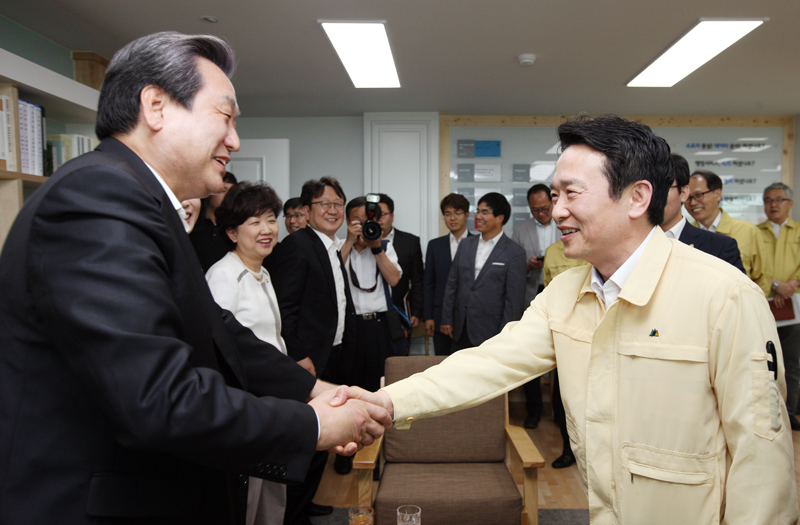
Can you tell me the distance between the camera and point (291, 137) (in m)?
5.74

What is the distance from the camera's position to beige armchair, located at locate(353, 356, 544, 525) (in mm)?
1969

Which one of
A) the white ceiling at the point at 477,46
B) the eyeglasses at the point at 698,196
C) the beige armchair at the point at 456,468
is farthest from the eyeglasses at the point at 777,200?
the beige armchair at the point at 456,468

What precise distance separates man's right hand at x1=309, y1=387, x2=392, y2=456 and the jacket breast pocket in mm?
620

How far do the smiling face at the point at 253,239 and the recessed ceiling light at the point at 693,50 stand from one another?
110 inches

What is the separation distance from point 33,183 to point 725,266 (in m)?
2.90

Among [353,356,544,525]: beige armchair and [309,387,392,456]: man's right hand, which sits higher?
[309,387,392,456]: man's right hand

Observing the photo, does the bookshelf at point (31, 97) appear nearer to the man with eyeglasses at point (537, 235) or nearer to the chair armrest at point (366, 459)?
the chair armrest at point (366, 459)

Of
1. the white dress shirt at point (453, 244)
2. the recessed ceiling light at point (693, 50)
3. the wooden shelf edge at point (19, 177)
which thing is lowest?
the white dress shirt at point (453, 244)

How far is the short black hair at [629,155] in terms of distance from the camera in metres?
1.21

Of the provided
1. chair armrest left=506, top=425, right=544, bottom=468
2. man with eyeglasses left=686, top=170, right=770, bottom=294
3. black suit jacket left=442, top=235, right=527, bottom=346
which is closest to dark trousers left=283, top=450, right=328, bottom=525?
chair armrest left=506, top=425, right=544, bottom=468

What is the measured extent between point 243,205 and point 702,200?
274cm

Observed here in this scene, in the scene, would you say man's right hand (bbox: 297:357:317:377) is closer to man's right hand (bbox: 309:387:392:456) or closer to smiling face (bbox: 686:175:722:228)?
man's right hand (bbox: 309:387:392:456)

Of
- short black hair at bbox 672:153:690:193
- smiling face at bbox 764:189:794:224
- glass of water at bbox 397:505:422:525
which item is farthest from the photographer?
smiling face at bbox 764:189:794:224

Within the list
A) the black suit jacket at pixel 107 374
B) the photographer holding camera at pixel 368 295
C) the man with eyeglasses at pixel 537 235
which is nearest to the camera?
the black suit jacket at pixel 107 374
